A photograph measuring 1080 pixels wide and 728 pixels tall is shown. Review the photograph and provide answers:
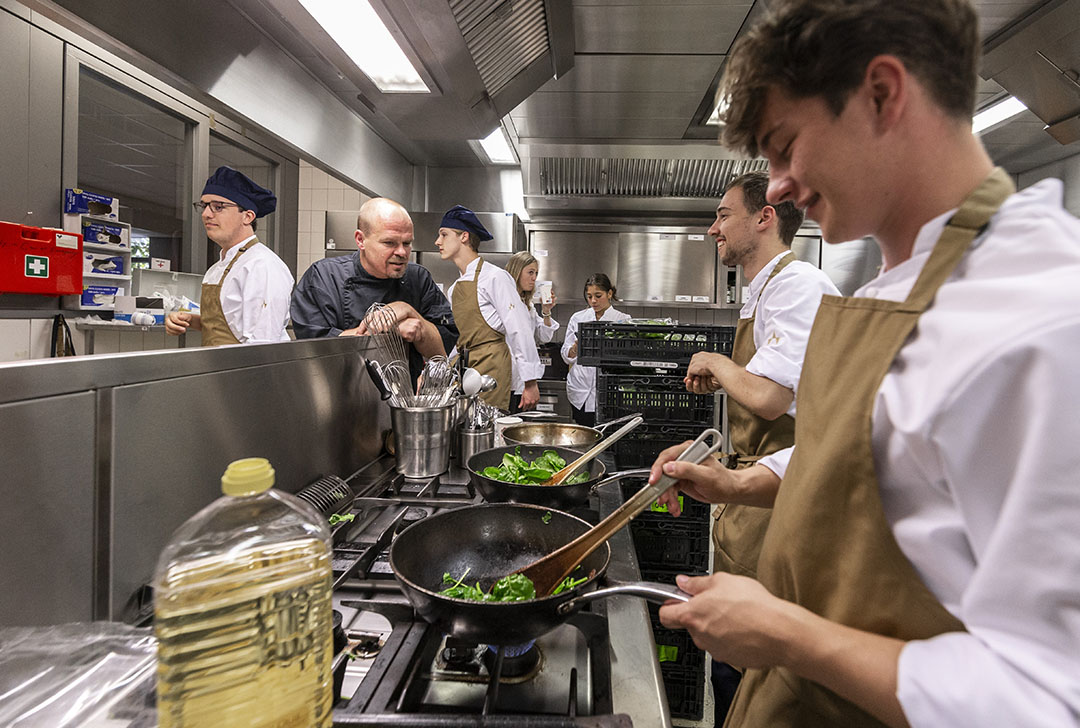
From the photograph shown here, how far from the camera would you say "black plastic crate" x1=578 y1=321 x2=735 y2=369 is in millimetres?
2201

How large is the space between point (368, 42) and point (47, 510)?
149 centimetres

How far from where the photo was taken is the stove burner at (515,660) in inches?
31.4

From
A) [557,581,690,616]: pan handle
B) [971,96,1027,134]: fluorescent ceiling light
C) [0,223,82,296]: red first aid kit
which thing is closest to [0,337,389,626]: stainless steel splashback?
[557,581,690,616]: pan handle

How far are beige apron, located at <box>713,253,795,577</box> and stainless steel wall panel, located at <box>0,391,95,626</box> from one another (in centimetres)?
151

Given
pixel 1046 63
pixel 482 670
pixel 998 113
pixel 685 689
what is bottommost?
pixel 685 689

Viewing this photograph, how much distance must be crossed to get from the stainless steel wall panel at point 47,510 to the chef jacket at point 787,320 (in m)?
1.54

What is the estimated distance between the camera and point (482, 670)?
→ 796 mm

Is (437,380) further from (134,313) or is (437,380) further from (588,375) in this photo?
(588,375)

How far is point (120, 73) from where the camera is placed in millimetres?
3154

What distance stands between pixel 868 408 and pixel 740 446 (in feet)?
4.49

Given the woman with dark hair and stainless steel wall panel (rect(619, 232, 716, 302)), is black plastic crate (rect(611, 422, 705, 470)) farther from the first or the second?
stainless steel wall panel (rect(619, 232, 716, 302))

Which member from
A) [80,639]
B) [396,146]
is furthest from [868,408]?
[396,146]

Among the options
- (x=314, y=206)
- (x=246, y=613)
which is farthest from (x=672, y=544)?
(x=314, y=206)

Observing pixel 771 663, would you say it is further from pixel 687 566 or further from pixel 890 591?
pixel 687 566
